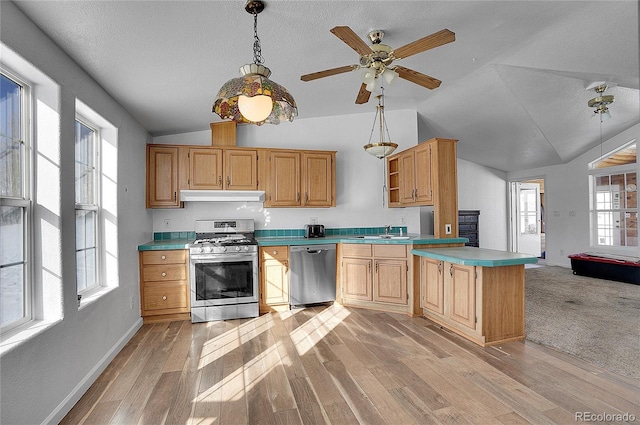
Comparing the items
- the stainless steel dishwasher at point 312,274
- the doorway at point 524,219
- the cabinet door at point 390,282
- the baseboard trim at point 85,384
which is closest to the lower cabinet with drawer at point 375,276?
the cabinet door at point 390,282

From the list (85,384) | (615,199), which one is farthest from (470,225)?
(85,384)

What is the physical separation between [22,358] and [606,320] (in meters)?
5.05

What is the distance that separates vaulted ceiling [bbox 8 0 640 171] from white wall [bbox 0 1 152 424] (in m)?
0.13

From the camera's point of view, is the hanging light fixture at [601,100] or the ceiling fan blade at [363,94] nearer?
the ceiling fan blade at [363,94]

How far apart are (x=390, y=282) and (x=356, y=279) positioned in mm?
445

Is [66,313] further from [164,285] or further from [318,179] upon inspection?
[318,179]

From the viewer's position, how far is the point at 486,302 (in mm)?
2818

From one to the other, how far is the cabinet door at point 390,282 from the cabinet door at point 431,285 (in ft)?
0.70

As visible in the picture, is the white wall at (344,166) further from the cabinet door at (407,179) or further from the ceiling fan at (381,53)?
the ceiling fan at (381,53)

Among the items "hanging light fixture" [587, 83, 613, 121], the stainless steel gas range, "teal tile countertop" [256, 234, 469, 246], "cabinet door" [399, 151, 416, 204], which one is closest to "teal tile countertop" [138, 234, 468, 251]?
"teal tile countertop" [256, 234, 469, 246]

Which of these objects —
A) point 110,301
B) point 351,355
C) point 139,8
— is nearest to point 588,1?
point 139,8

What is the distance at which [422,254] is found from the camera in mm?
3541

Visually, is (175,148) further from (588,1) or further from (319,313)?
(588,1)

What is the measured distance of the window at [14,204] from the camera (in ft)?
5.56
